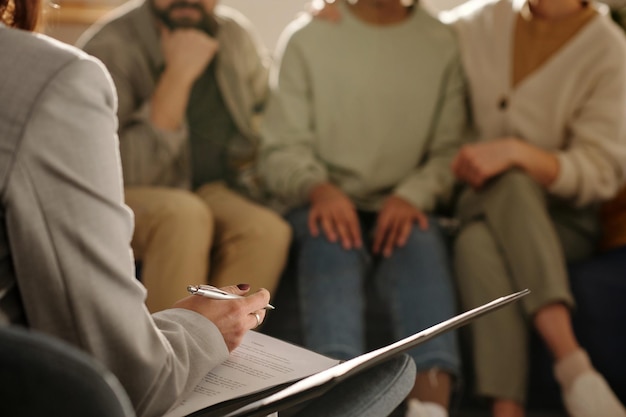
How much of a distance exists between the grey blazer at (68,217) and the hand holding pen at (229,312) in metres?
0.11

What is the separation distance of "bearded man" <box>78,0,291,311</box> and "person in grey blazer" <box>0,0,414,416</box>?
3.27 feet

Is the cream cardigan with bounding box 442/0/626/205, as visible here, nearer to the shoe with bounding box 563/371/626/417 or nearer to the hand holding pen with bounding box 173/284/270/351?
the shoe with bounding box 563/371/626/417

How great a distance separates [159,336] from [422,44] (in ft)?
5.05

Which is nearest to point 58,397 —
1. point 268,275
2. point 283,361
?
point 283,361

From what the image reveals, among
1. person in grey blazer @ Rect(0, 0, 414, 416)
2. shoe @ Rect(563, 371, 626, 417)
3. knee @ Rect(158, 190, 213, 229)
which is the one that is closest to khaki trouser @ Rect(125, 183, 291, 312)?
knee @ Rect(158, 190, 213, 229)

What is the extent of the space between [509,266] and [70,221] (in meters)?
1.36

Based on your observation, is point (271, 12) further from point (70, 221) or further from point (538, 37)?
point (70, 221)

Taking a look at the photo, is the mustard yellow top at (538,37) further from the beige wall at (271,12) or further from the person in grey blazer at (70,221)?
the person in grey blazer at (70,221)

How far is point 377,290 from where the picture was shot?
187 centimetres

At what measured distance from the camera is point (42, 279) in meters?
0.66

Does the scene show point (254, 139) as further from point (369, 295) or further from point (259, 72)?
point (369, 295)

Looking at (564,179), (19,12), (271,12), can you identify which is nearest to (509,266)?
(564,179)

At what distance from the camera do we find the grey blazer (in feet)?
2.08

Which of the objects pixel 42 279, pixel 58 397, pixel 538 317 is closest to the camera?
pixel 58 397
